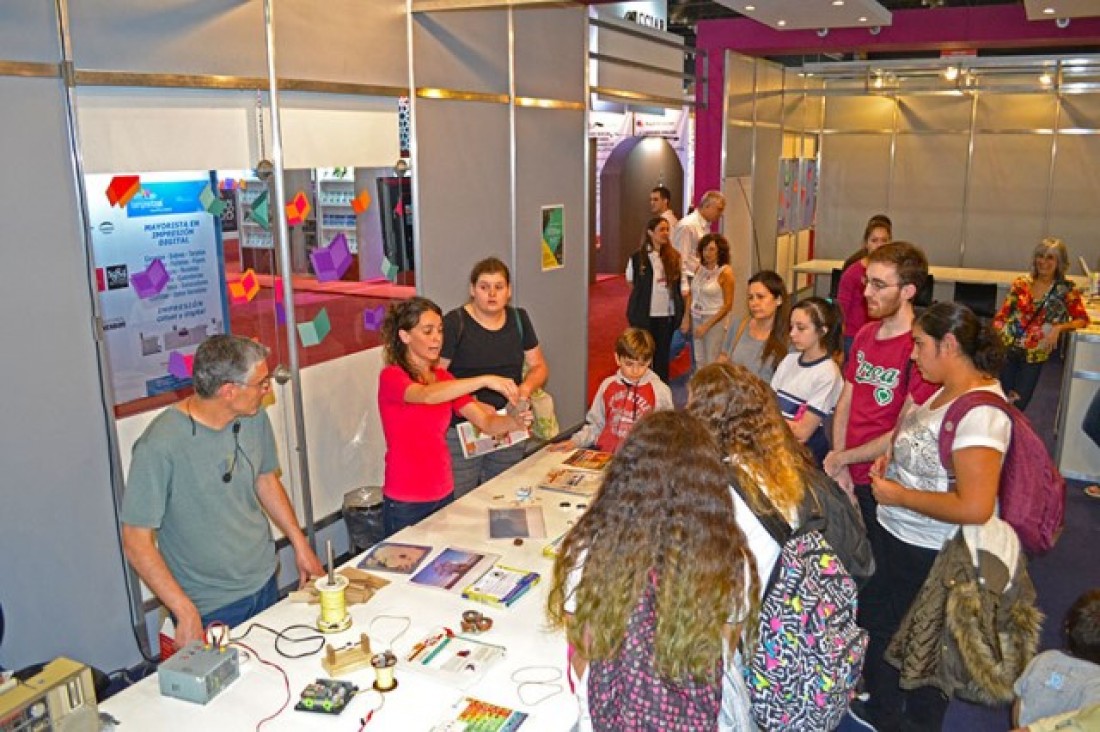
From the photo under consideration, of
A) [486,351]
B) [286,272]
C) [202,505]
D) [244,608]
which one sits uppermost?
[286,272]

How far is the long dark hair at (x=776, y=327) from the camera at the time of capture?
477cm

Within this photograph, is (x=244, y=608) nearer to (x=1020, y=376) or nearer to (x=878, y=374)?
(x=878, y=374)

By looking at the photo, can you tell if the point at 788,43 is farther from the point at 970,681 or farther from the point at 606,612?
the point at 606,612

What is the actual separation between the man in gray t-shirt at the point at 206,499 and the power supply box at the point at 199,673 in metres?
0.33

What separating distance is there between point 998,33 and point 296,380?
7.53 meters

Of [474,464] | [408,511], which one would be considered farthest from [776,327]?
[408,511]

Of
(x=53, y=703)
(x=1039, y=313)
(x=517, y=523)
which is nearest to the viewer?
(x=53, y=703)


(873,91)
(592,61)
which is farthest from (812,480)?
(873,91)

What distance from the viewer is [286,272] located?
14.2 feet

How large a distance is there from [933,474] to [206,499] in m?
2.41

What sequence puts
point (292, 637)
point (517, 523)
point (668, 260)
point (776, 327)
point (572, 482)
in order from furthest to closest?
1. point (668, 260)
2. point (776, 327)
3. point (572, 482)
4. point (517, 523)
5. point (292, 637)

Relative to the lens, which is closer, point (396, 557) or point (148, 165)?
point (396, 557)

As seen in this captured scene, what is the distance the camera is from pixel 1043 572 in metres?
4.92

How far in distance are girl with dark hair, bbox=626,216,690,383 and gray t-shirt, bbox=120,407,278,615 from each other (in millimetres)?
4678
